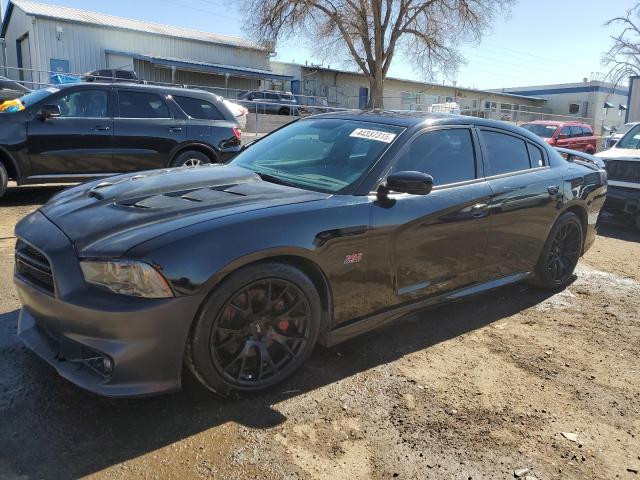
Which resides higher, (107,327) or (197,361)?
(107,327)

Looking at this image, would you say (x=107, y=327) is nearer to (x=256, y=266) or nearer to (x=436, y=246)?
(x=256, y=266)

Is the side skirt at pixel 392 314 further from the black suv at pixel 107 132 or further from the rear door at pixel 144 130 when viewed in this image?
the rear door at pixel 144 130

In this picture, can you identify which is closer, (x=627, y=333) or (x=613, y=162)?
(x=627, y=333)

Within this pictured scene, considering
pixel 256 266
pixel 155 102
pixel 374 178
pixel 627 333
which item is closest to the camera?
pixel 256 266

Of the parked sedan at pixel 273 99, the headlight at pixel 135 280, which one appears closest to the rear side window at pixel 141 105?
the headlight at pixel 135 280

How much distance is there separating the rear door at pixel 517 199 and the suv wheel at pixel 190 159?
201 inches

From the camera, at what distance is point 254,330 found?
9.34 feet

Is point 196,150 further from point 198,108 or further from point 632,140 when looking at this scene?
point 632,140

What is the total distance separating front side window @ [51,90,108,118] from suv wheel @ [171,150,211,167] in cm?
121

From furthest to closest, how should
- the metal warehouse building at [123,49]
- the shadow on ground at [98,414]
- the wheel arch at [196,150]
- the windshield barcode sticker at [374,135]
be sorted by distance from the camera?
the metal warehouse building at [123,49], the wheel arch at [196,150], the windshield barcode sticker at [374,135], the shadow on ground at [98,414]

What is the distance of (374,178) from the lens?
339 cm

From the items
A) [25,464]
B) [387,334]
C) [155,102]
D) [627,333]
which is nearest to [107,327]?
[25,464]

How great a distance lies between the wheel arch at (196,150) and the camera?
26.8ft

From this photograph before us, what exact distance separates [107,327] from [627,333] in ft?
12.7
